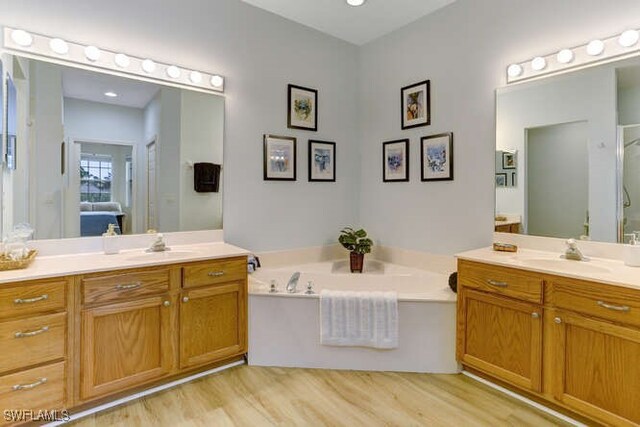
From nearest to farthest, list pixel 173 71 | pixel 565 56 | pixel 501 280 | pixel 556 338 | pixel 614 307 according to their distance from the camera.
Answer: pixel 614 307
pixel 556 338
pixel 501 280
pixel 565 56
pixel 173 71

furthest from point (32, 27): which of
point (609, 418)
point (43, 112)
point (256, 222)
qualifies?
point (609, 418)

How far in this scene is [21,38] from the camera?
208 centimetres

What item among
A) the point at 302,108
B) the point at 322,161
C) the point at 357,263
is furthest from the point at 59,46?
the point at 357,263

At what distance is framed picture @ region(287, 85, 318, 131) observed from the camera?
128 inches

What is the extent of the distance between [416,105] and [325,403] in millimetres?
2513

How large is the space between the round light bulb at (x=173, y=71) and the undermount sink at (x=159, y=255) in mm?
1302

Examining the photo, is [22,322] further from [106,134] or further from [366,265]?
[366,265]

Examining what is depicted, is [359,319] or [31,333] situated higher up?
[31,333]

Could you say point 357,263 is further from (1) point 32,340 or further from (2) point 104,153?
(1) point 32,340

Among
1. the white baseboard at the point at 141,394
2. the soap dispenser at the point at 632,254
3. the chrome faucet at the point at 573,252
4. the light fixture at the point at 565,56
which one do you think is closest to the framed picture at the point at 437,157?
the light fixture at the point at 565,56

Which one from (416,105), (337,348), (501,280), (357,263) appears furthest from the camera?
(357,263)

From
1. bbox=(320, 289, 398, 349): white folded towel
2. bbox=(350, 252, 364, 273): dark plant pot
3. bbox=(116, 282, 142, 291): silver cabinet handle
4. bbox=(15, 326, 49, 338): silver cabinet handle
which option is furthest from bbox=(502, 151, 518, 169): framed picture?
bbox=(15, 326, 49, 338): silver cabinet handle

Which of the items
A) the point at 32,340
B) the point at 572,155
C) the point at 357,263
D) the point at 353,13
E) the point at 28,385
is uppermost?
the point at 353,13

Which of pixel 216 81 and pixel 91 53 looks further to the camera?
pixel 216 81
